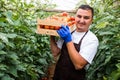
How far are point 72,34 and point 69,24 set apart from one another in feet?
0.56

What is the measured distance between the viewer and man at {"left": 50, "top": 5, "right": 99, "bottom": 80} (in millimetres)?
2893

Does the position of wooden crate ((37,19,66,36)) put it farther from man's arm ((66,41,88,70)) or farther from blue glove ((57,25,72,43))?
man's arm ((66,41,88,70))

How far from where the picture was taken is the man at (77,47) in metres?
2.89

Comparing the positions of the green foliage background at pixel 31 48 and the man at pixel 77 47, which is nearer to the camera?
the green foliage background at pixel 31 48

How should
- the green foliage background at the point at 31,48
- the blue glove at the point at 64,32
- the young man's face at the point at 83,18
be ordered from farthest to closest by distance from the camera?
the young man's face at the point at 83,18
the blue glove at the point at 64,32
the green foliage background at the point at 31,48

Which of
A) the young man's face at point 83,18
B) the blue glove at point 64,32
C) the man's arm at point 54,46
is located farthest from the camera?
the man's arm at point 54,46

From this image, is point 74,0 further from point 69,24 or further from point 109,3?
point 69,24

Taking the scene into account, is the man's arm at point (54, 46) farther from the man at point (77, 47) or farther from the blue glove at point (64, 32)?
the blue glove at point (64, 32)

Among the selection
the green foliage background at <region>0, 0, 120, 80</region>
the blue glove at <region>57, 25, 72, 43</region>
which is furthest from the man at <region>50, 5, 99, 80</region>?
the green foliage background at <region>0, 0, 120, 80</region>

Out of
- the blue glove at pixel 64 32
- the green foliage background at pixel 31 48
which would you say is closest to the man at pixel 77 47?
the blue glove at pixel 64 32

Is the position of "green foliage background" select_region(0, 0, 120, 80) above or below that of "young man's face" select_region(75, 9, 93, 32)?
below

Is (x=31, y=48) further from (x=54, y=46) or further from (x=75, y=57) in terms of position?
(x=75, y=57)

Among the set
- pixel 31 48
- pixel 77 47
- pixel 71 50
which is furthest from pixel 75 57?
pixel 31 48

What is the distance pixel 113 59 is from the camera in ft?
10.0
